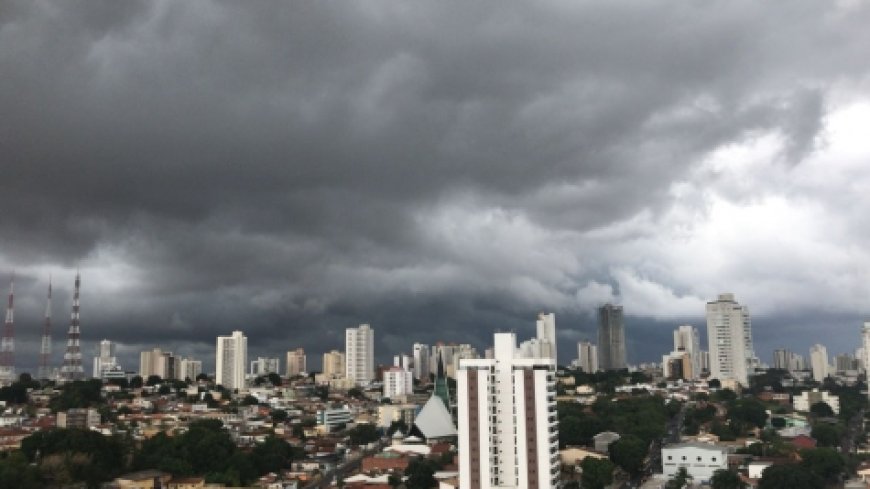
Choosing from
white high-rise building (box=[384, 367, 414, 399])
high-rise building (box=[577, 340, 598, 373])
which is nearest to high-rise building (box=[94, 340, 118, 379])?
white high-rise building (box=[384, 367, 414, 399])

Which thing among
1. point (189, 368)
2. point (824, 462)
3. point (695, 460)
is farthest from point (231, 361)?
point (824, 462)

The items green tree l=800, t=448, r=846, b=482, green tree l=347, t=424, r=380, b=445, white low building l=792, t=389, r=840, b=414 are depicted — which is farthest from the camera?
white low building l=792, t=389, r=840, b=414

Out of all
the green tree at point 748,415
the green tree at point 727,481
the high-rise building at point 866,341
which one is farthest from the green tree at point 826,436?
the high-rise building at point 866,341

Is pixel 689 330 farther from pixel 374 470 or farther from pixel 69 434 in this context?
pixel 69 434

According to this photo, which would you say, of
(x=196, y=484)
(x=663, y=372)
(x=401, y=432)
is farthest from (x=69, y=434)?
(x=663, y=372)

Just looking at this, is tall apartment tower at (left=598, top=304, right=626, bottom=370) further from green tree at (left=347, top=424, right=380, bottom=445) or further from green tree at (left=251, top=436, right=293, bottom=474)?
green tree at (left=251, top=436, right=293, bottom=474)
